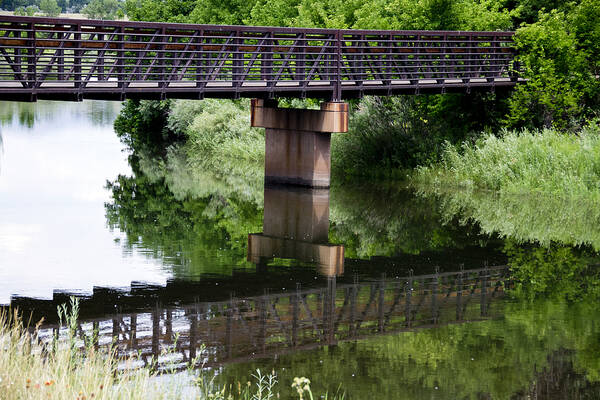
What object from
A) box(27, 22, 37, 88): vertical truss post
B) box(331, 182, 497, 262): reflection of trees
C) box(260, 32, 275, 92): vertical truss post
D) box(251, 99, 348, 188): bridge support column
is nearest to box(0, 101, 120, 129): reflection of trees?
box(251, 99, 348, 188): bridge support column

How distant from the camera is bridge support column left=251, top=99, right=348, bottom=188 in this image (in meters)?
30.3

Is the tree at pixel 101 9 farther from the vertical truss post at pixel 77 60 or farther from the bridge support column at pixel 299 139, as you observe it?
the vertical truss post at pixel 77 60

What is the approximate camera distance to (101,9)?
164 m

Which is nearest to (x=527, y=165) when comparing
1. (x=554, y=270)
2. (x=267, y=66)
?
(x=267, y=66)

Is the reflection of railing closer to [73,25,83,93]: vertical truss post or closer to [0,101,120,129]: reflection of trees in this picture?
[73,25,83,93]: vertical truss post

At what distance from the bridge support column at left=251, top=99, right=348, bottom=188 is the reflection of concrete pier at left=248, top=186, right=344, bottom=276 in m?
0.56

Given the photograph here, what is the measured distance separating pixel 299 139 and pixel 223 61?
10.7 feet

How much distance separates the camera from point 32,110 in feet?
218

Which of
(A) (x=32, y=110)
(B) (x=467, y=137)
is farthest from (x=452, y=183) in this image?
(A) (x=32, y=110)

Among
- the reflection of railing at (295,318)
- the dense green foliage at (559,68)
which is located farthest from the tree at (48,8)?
the reflection of railing at (295,318)

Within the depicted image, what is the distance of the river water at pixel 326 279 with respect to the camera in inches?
518

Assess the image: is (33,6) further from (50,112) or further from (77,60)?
(77,60)

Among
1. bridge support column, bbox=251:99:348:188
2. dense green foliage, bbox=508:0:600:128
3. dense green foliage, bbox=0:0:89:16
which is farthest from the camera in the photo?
dense green foliage, bbox=0:0:89:16

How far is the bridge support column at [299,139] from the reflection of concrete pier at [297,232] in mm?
557
